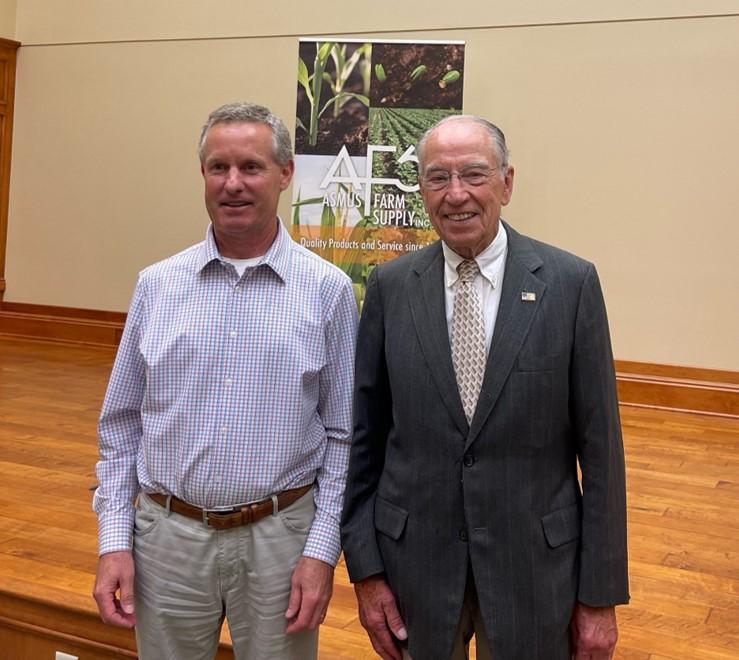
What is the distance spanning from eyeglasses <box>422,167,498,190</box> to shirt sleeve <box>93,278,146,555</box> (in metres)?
0.65

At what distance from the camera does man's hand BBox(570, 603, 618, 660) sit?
157 centimetres

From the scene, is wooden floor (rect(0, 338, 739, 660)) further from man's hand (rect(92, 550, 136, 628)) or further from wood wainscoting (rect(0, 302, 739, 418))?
man's hand (rect(92, 550, 136, 628))

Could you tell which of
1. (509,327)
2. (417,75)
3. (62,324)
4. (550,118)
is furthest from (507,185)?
(62,324)

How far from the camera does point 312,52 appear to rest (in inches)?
222

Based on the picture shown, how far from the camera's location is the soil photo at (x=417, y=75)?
5.45 metres

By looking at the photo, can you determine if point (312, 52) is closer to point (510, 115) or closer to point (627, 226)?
point (510, 115)

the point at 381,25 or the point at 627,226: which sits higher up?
the point at 381,25

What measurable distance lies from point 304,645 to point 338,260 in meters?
3.99

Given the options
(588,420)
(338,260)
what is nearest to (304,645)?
(588,420)

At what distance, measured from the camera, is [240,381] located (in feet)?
5.55

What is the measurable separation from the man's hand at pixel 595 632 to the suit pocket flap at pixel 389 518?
1.18 feet

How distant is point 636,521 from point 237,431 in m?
2.68

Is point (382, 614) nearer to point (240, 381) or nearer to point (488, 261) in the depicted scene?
point (240, 381)

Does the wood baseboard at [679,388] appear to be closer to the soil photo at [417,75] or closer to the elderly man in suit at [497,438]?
the soil photo at [417,75]
